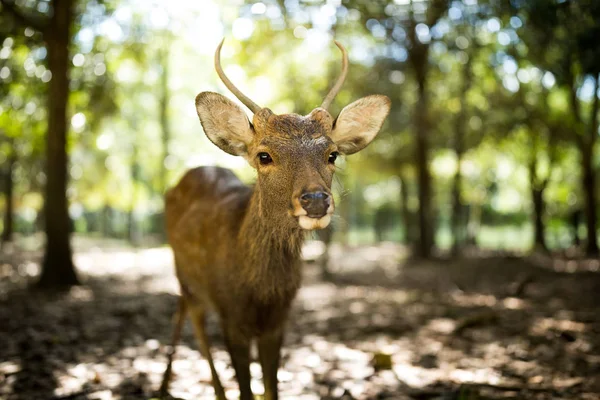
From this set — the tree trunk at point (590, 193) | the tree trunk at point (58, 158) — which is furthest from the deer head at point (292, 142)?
the tree trunk at point (590, 193)

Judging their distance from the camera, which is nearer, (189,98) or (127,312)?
(127,312)

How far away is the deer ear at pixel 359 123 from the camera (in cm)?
379

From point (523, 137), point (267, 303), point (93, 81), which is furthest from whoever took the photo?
point (523, 137)

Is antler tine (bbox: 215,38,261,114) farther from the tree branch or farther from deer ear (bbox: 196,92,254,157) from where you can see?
the tree branch

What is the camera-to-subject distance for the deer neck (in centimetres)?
363

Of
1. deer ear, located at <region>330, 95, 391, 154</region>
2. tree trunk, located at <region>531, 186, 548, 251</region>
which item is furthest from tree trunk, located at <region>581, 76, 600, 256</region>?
deer ear, located at <region>330, 95, 391, 154</region>

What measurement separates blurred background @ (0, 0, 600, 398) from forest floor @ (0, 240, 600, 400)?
3.99ft

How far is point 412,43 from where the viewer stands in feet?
41.5

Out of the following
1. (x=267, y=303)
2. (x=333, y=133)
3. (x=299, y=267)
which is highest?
(x=333, y=133)

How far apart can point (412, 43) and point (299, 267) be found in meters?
10.2

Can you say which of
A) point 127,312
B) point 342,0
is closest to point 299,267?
point 127,312

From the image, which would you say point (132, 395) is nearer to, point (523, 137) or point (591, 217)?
point (591, 217)

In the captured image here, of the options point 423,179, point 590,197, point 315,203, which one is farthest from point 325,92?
point 315,203

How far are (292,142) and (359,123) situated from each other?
0.71 m
